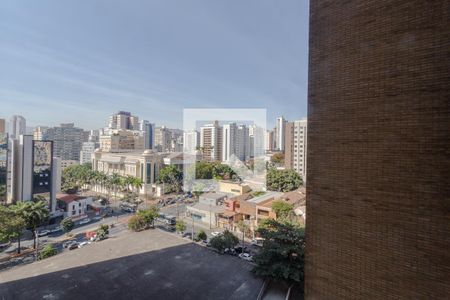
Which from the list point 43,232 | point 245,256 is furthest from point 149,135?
point 245,256

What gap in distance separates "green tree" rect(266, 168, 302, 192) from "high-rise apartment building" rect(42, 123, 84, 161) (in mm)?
26538

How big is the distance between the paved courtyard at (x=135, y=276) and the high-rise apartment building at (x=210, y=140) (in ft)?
41.6

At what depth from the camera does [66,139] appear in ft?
104

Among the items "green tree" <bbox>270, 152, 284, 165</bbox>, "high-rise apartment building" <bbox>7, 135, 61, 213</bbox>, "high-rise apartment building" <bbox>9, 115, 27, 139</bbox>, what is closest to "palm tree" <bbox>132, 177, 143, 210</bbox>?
"high-rise apartment building" <bbox>7, 135, 61, 213</bbox>

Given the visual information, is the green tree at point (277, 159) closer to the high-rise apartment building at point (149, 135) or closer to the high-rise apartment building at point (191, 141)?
the high-rise apartment building at point (191, 141)

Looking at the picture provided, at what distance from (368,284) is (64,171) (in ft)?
89.9

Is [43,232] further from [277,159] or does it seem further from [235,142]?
[277,159]

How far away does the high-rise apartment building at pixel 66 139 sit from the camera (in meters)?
29.8

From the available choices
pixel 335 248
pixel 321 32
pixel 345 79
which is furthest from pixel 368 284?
pixel 321 32

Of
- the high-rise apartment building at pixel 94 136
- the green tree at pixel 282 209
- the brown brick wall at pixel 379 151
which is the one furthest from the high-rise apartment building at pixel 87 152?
the brown brick wall at pixel 379 151

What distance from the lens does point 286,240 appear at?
5.86 metres

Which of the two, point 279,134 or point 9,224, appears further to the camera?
point 279,134

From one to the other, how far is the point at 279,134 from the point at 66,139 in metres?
29.0

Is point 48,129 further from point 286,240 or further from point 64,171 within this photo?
point 286,240
